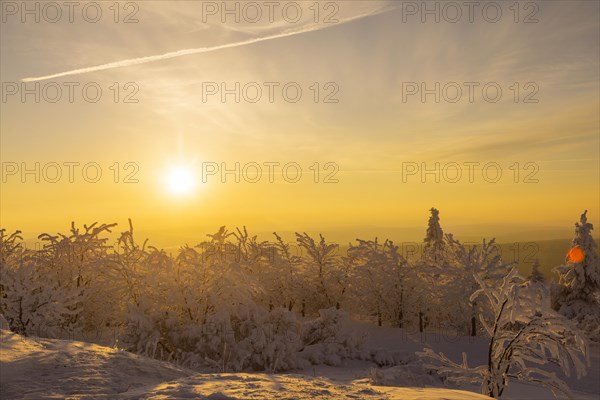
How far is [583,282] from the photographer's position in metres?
38.6

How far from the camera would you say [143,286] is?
2478 cm

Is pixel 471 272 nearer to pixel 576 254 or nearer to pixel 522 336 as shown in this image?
pixel 576 254

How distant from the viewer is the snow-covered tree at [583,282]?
37.5m

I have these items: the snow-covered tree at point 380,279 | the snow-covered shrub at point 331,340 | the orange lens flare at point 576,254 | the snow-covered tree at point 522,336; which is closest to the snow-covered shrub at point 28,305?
the snow-covered shrub at point 331,340

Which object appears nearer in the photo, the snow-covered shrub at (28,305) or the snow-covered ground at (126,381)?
the snow-covered ground at (126,381)

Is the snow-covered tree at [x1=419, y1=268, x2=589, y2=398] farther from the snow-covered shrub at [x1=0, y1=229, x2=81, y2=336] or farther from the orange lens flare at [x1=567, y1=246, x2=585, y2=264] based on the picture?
the orange lens flare at [x1=567, y1=246, x2=585, y2=264]

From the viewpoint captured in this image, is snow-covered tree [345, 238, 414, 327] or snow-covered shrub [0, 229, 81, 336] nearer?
snow-covered shrub [0, 229, 81, 336]

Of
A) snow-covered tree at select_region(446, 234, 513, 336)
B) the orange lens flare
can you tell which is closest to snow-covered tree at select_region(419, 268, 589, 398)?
snow-covered tree at select_region(446, 234, 513, 336)

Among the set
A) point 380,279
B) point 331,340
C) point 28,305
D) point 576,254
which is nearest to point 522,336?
point 331,340

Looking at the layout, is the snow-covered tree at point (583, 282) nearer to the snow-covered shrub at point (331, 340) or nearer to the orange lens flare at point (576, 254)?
the orange lens flare at point (576, 254)

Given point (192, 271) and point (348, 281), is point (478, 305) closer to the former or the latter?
point (348, 281)

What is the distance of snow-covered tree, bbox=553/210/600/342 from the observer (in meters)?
37.5

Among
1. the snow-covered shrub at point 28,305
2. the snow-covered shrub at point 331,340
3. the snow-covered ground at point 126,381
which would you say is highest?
the snow-covered ground at point 126,381

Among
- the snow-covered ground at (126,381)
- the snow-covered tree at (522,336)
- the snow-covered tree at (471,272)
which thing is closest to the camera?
the snow-covered ground at (126,381)
